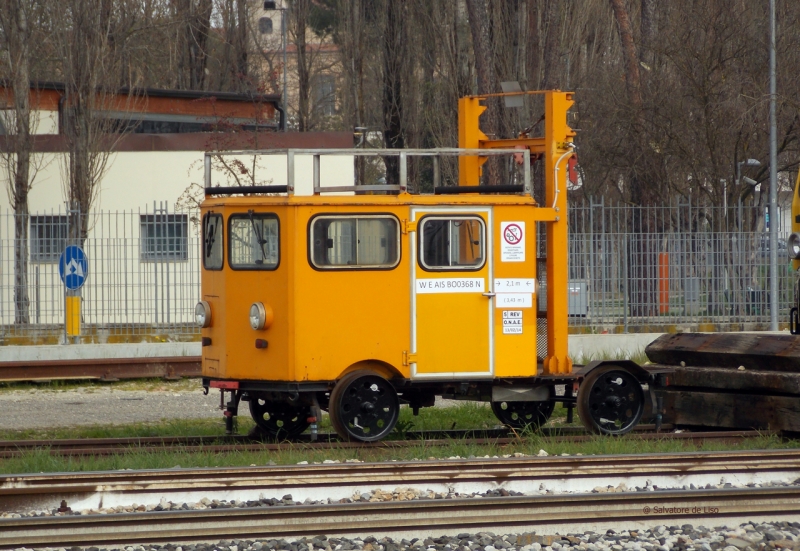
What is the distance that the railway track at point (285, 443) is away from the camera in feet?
32.2

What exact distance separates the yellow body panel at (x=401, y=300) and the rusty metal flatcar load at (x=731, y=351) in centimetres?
168

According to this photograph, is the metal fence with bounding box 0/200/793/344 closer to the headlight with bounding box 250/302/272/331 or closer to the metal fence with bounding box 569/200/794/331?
the metal fence with bounding box 569/200/794/331

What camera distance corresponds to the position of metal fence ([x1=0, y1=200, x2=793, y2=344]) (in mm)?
17812

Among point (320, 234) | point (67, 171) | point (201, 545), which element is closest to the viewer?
point (201, 545)

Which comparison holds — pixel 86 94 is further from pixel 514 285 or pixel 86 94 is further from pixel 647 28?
pixel 514 285

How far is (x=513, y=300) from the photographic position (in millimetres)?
10250

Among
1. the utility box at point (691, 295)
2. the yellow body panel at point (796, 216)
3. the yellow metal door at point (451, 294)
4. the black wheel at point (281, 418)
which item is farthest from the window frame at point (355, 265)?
the utility box at point (691, 295)

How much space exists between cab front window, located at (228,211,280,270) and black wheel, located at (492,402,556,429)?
283 centimetres

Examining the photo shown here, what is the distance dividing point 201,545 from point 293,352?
3.25m

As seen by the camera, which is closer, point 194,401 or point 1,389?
point 194,401

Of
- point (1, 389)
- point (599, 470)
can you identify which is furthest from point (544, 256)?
point (1, 389)

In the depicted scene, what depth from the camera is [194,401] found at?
1515cm

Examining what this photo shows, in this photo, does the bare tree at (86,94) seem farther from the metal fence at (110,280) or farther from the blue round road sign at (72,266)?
the blue round road sign at (72,266)

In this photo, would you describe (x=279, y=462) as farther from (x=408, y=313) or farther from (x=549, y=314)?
(x=549, y=314)
